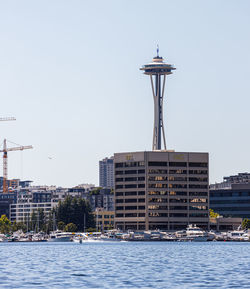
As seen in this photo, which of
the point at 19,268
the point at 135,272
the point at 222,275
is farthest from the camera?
the point at 19,268

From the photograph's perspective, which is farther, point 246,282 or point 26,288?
point 246,282

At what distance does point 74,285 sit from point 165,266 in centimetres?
3367

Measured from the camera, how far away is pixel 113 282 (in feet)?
281

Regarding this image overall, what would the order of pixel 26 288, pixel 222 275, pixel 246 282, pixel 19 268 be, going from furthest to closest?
1. pixel 19 268
2. pixel 222 275
3. pixel 246 282
4. pixel 26 288

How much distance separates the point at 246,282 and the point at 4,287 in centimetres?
2431

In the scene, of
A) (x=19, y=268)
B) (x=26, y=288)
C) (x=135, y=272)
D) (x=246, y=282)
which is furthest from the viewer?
(x=19, y=268)

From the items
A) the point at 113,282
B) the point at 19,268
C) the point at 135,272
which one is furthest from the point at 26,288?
the point at 19,268

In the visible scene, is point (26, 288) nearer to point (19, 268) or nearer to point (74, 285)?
point (74, 285)

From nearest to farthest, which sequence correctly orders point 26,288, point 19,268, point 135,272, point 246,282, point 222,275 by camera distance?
1. point 26,288
2. point 246,282
3. point 222,275
4. point 135,272
5. point 19,268

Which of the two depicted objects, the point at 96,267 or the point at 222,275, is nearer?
the point at 222,275

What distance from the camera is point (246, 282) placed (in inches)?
3334

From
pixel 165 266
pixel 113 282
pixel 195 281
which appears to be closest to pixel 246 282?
pixel 195 281

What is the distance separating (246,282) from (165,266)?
98.9ft

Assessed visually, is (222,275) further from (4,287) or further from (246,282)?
(4,287)
